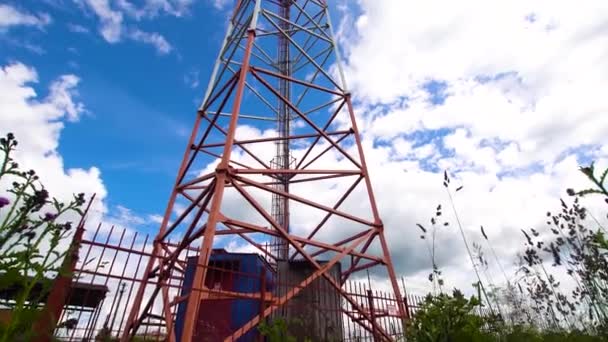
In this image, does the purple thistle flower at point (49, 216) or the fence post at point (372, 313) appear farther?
the fence post at point (372, 313)

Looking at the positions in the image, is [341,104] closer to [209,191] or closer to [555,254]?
[209,191]

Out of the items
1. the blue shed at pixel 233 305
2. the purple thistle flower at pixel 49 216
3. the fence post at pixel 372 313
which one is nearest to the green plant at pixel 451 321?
the purple thistle flower at pixel 49 216

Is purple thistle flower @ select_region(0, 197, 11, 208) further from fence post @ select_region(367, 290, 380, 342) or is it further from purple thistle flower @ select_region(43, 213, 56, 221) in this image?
fence post @ select_region(367, 290, 380, 342)

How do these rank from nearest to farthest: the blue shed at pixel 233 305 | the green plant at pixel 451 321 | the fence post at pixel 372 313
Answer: the green plant at pixel 451 321 → the fence post at pixel 372 313 → the blue shed at pixel 233 305

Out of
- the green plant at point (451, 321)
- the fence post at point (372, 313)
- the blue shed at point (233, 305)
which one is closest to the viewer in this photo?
the green plant at point (451, 321)

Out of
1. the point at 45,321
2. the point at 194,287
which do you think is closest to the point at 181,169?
the point at 194,287

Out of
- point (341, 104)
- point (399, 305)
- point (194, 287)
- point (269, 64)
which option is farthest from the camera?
point (269, 64)

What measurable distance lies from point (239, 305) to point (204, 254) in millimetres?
3327

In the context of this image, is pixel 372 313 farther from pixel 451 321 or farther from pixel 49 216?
pixel 49 216

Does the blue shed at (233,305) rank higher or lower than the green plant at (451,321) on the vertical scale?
higher

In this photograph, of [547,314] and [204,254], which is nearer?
[204,254]

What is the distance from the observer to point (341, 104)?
29.6 feet

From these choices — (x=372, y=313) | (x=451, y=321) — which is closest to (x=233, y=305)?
(x=372, y=313)

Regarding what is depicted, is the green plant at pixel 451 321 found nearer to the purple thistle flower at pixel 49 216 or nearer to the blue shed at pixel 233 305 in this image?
the purple thistle flower at pixel 49 216
